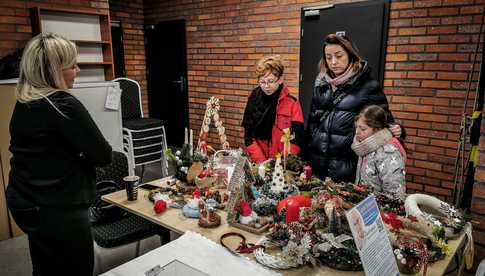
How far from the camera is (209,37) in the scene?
17.4 ft

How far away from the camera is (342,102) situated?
219 cm

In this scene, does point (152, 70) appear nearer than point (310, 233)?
No

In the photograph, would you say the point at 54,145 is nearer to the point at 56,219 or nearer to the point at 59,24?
the point at 56,219

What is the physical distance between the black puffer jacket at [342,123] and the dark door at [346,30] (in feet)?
5.38

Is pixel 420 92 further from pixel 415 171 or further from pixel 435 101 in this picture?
pixel 415 171

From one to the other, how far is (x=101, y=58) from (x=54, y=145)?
3390 millimetres

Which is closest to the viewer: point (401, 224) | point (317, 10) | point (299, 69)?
point (401, 224)

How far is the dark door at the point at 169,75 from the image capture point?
5820 mm

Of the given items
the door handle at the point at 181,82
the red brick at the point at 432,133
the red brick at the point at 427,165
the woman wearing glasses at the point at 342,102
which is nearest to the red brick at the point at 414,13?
the red brick at the point at 432,133

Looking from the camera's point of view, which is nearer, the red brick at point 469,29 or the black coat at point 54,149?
the black coat at point 54,149

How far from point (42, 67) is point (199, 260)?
1.01m

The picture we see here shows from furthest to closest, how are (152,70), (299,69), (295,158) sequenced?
(152,70)
(299,69)
(295,158)

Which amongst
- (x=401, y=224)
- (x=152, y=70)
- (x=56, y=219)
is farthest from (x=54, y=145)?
(x=152, y=70)

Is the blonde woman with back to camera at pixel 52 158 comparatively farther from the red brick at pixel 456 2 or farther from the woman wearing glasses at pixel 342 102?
the red brick at pixel 456 2
